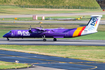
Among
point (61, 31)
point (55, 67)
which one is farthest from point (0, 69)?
point (61, 31)

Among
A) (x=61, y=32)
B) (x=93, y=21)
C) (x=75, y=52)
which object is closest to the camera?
(x=75, y=52)

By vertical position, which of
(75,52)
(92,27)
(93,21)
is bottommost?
(75,52)

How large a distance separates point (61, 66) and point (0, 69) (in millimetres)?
6456

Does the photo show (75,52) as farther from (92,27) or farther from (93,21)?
(93,21)

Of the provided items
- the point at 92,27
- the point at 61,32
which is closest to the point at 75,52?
the point at 61,32

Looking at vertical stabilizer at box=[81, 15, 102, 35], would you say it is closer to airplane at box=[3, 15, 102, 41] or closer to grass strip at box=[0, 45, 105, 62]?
airplane at box=[3, 15, 102, 41]

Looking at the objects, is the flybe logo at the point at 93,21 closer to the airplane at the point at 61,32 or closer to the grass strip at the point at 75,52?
the airplane at the point at 61,32

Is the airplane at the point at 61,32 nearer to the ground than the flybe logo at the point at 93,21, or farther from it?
nearer to the ground

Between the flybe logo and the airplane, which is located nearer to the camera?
the airplane

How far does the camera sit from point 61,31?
188 feet

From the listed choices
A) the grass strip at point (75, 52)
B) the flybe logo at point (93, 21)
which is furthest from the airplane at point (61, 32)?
the grass strip at point (75, 52)

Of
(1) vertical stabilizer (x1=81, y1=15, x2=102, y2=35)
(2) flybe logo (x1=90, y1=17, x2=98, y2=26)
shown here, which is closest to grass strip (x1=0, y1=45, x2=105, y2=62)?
(1) vertical stabilizer (x1=81, y1=15, x2=102, y2=35)

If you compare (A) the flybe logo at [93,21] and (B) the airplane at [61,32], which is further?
(A) the flybe logo at [93,21]

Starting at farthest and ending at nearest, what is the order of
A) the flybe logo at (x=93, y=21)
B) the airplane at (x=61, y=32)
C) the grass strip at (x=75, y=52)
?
the flybe logo at (x=93, y=21)
the airplane at (x=61, y=32)
the grass strip at (x=75, y=52)
